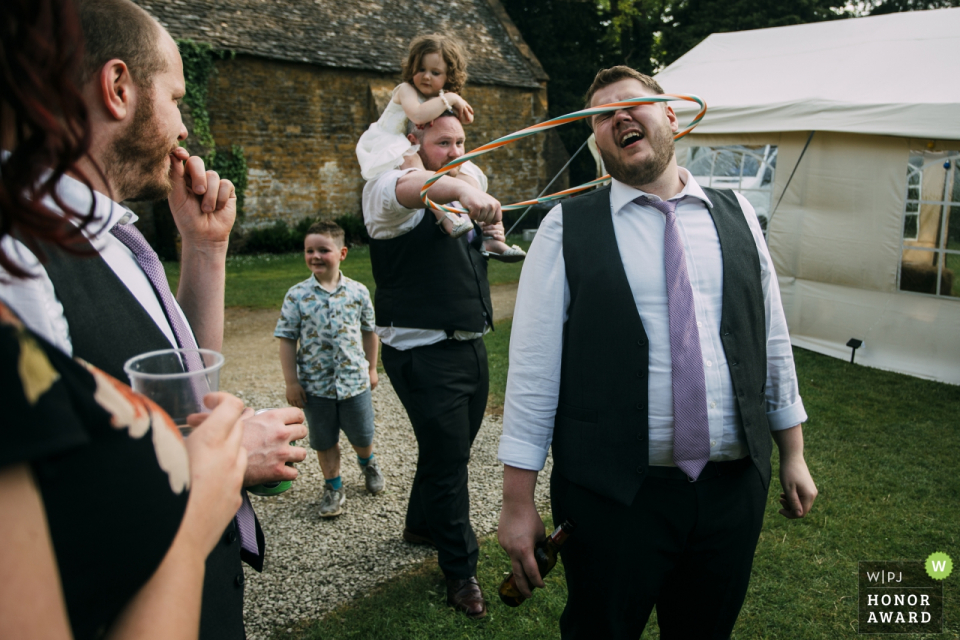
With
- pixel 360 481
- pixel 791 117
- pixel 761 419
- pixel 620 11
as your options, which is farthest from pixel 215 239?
pixel 620 11

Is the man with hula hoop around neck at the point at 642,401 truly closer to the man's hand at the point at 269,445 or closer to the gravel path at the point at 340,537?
the man's hand at the point at 269,445

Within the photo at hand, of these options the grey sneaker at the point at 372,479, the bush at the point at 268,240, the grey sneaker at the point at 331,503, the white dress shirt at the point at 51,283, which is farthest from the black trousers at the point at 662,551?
the bush at the point at 268,240

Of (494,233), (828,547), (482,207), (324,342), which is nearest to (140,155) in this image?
(482,207)

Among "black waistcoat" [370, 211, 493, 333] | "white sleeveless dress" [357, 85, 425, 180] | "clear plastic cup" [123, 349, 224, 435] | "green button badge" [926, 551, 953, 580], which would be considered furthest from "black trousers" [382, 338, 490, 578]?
"green button badge" [926, 551, 953, 580]

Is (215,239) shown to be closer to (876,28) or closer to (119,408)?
(119,408)

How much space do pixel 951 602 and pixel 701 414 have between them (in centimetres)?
247

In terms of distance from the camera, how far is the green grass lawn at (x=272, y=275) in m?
11.3

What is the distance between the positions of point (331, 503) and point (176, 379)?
3.36 meters

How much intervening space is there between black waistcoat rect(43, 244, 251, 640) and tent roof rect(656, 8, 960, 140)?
745 cm

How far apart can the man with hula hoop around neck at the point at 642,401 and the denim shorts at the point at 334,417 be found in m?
2.21

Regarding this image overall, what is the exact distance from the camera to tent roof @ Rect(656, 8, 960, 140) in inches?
265

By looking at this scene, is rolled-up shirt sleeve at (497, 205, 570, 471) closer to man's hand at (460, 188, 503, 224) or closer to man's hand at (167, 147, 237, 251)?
man's hand at (460, 188, 503, 224)

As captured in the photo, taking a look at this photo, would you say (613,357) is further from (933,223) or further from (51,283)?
(933,223)

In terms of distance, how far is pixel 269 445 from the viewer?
1.38 m
